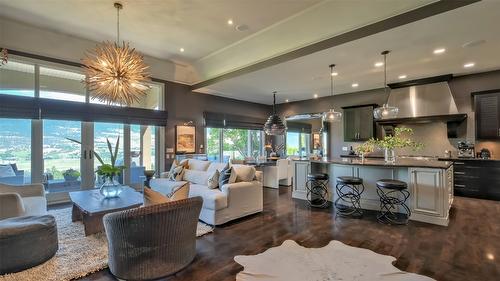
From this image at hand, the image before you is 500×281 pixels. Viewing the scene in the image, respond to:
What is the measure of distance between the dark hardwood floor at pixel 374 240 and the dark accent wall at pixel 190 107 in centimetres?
394

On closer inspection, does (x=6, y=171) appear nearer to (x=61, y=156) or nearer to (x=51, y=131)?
(x=61, y=156)

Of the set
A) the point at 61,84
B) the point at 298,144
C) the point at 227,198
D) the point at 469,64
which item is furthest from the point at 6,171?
the point at 469,64

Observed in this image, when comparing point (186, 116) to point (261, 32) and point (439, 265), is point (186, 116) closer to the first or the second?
point (261, 32)

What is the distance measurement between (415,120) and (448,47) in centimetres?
256

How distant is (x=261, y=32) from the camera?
468 centimetres

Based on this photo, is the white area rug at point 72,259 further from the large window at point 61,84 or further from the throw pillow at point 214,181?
the large window at point 61,84

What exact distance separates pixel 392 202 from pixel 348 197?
776 millimetres

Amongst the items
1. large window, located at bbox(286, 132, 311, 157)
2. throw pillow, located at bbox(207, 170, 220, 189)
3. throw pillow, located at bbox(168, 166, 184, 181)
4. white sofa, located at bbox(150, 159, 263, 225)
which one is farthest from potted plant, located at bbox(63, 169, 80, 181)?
large window, located at bbox(286, 132, 311, 157)

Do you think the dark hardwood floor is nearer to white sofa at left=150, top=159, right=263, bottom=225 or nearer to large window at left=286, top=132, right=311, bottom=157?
white sofa at left=150, top=159, right=263, bottom=225

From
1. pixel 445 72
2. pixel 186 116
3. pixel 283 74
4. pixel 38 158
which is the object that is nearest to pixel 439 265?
pixel 283 74

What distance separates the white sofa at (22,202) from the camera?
2.65 meters

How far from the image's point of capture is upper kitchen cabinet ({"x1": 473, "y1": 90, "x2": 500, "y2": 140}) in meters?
5.24

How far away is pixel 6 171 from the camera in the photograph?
4.53 metres

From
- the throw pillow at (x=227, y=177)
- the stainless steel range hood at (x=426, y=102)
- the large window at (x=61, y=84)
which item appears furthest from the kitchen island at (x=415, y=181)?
the large window at (x=61, y=84)
